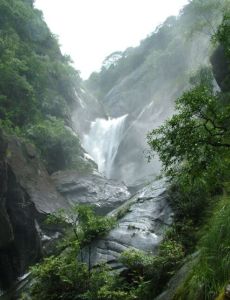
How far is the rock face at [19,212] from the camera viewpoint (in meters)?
19.0

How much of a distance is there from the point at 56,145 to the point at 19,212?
9.54m

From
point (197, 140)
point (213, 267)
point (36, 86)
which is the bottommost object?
point (213, 267)

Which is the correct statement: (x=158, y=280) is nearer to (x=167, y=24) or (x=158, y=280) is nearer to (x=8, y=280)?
(x=8, y=280)

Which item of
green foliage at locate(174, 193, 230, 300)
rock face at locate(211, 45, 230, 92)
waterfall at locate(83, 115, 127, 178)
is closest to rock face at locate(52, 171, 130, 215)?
rock face at locate(211, 45, 230, 92)

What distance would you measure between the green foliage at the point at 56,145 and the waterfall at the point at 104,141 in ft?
32.6

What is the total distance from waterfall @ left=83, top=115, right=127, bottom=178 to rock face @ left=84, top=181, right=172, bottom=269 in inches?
1019

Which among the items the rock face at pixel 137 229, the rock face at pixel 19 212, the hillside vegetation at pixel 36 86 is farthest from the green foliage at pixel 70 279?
the hillside vegetation at pixel 36 86

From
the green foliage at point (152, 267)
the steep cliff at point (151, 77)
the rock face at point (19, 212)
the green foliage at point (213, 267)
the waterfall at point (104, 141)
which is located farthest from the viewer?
the waterfall at point (104, 141)

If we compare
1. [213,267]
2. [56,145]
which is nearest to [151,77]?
[56,145]

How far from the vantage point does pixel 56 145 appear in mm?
29406

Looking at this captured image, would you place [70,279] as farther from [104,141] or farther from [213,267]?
[104,141]

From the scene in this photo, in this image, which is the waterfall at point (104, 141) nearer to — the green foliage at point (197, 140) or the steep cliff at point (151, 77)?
the steep cliff at point (151, 77)

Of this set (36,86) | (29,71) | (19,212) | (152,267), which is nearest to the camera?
(152,267)

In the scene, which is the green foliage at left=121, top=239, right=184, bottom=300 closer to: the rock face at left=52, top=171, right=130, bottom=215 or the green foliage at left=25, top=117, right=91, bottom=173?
the rock face at left=52, top=171, right=130, bottom=215
